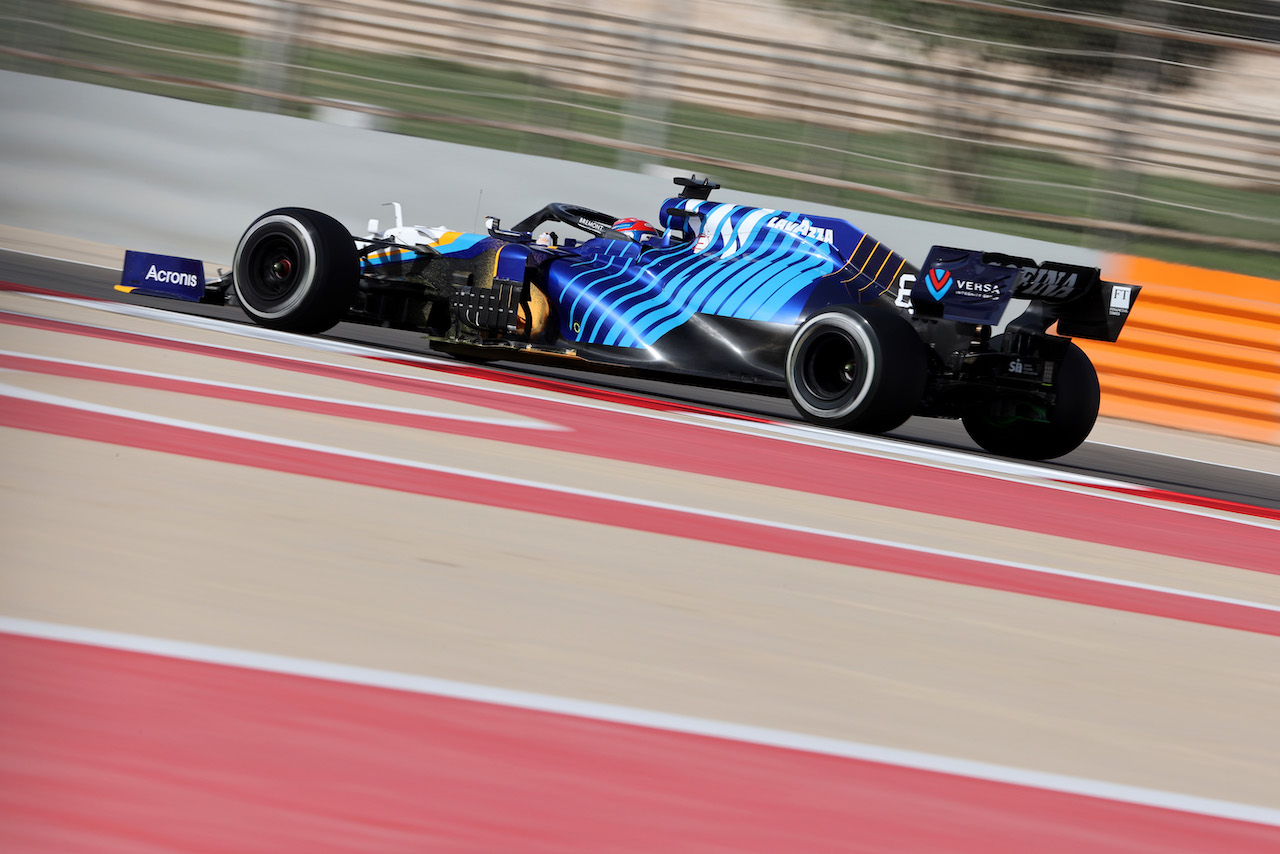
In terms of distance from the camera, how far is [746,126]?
13.1m

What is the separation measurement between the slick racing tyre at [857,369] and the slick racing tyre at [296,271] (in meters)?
2.26

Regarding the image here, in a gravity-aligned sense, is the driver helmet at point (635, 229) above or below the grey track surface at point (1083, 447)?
above

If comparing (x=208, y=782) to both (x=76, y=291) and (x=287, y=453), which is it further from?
(x=76, y=291)

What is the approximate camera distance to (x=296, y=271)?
7777mm

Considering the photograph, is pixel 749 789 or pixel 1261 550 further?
pixel 1261 550

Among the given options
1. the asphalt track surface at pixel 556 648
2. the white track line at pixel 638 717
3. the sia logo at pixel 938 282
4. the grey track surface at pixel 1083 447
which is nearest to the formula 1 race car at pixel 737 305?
the sia logo at pixel 938 282

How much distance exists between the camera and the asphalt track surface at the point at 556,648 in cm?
192

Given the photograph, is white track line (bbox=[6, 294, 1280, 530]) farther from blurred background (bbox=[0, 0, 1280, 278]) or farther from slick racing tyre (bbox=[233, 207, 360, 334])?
blurred background (bbox=[0, 0, 1280, 278])

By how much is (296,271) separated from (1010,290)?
342 cm

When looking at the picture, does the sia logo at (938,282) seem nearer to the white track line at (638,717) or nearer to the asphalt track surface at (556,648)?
the asphalt track surface at (556,648)

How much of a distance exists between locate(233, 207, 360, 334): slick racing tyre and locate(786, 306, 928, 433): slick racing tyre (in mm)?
2259

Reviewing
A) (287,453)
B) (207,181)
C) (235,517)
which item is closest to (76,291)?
(207,181)

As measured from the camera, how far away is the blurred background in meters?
12.5

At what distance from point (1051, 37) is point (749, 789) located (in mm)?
11996
